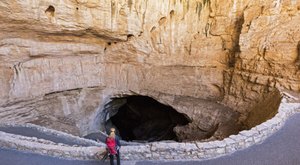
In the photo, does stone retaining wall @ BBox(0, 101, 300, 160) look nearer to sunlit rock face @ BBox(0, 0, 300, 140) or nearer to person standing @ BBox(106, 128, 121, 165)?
person standing @ BBox(106, 128, 121, 165)

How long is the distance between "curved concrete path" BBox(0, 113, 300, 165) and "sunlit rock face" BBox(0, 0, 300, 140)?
2860 mm

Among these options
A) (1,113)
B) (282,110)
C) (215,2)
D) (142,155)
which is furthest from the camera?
(215,2)

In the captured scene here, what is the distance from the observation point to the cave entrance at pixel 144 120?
18062 mm

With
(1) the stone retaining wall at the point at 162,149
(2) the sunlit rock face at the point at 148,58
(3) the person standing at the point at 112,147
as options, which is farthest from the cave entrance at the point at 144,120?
(3) the person standing at the point at 112,147

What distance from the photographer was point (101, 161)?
6.16 metres

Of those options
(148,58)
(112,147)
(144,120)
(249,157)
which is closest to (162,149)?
(112,147)

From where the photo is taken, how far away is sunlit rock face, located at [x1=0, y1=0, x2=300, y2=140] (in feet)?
35.6

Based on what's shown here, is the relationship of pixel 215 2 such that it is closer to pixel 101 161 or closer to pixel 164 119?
pixel 164 119

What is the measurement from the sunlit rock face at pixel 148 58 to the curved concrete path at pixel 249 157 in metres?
2.86

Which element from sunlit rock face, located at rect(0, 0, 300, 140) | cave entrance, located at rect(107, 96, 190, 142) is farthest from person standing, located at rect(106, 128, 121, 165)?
cave entrance, located at rect(107, 96, 190, 142)

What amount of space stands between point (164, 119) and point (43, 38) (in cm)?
1068

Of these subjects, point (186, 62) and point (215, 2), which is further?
point (186, 62)

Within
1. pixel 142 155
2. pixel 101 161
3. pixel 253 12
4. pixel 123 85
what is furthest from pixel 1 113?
pixel 253 12

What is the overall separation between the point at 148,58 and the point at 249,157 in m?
10.1
